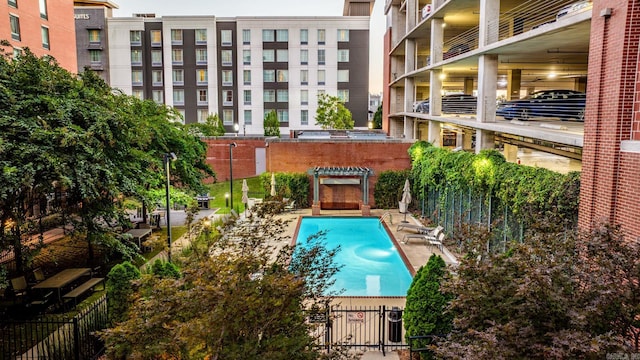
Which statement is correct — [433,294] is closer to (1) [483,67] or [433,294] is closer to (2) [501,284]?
(2) [501,284]

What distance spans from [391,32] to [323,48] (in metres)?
15.3

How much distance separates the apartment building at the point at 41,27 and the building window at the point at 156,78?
1716cm

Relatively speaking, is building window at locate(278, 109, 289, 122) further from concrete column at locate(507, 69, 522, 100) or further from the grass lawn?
concrete column at locate(507, 69, 522, 100)

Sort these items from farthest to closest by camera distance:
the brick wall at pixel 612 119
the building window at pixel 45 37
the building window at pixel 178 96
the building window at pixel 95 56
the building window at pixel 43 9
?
the building window at pixel 95 56, the building window at pixel 178 96, the building window at pixel 45 37, the building window at pixel 43 9, the brick wall at pixel 612 119

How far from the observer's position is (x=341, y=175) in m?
28.2

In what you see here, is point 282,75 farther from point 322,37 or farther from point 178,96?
point 178,96

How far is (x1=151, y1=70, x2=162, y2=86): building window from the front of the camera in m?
56.9

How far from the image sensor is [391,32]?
4175 centimetres

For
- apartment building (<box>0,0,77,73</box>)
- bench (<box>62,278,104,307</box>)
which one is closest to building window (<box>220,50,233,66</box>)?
apartment building (<box>0,0,77,73</box>)

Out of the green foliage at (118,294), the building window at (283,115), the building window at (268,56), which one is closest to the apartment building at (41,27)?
the building window at (268,56)

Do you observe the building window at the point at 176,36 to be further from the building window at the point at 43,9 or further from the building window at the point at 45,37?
the building window at the point at 45,37

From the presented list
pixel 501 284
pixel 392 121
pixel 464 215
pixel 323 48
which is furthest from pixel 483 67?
pixel 323 48

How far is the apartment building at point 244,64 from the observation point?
181 ft

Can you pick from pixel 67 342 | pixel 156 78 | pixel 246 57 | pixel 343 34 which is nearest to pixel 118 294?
pixel 67 342
